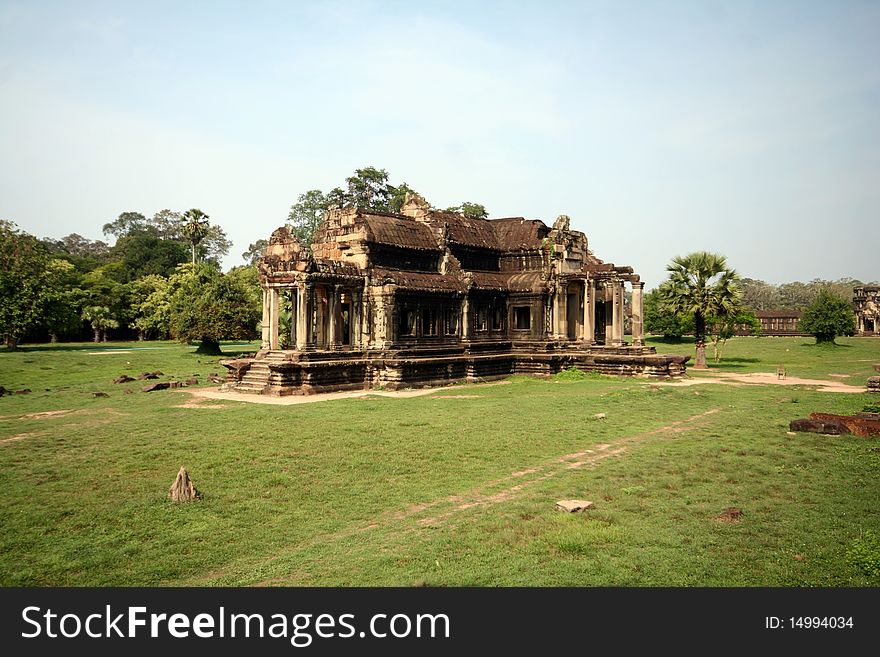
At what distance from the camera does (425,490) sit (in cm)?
1068

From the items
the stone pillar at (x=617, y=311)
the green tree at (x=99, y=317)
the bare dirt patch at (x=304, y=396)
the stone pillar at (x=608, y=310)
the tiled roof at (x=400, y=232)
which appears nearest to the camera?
the bare dirt patch at (x=304, y=396)

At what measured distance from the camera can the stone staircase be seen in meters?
24.9

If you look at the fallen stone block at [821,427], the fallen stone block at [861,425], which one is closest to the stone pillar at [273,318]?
the fallen stone block at [821,427]

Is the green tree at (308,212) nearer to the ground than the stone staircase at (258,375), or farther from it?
farther from it

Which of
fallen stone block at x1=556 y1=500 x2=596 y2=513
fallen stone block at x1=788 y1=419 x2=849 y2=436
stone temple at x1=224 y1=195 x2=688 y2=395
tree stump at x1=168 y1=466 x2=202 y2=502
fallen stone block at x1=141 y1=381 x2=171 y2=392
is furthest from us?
stone temple at x1=224 y1=195 x2=688 y2=395

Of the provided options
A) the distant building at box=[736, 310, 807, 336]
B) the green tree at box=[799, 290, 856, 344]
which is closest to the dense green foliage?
the green tree at box=[799, 290, 856, 344]

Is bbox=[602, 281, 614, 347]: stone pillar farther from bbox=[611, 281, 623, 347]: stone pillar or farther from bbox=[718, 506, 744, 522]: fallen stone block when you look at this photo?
bbox=[718, 506, 744, 522]: fallen stone block

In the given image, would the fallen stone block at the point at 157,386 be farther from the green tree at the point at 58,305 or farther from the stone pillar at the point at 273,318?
the green tree at the point at 58,305

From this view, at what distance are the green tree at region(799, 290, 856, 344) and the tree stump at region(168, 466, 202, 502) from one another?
53.8m

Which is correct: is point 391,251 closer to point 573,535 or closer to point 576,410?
point 576,410

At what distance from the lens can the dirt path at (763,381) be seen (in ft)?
84.4

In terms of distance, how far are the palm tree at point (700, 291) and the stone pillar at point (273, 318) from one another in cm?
2087

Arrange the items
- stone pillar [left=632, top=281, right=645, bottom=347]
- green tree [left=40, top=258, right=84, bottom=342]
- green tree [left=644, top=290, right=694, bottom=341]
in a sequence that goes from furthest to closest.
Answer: green tree [left=644, top=290, right=694, bottom=341] → green tree [left=40, top=258, right=84, bottom=342] → stone pillar [left=632, top=281, right=645, bottom=347]

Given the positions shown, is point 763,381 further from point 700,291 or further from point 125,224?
point 125,224
